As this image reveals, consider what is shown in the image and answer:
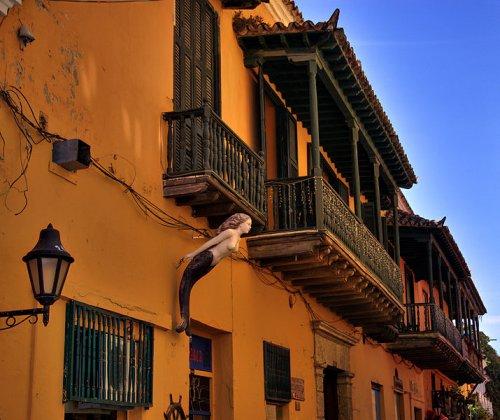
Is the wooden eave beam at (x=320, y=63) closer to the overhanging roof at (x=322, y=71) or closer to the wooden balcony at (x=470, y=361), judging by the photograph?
the overhanging roof at (x=322, y=71)

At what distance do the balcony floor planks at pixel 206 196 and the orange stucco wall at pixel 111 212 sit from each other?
0.14 meters

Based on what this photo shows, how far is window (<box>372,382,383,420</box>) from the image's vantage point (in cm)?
1772

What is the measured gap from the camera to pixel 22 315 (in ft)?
20.8

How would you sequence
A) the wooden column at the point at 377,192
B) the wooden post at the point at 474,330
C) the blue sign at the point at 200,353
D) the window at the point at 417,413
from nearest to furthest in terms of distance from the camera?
the blue sign at the point at 200,353 < the wooden column at the point at 377,192 < the window at the point at 417,413 < the wooden post at the point at 474,330

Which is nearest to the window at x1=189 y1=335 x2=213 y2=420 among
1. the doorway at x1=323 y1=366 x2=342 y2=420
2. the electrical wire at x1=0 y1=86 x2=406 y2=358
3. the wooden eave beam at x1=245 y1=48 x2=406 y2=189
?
the electrical wire at x1=0 y1=86 x2=406 y2=358

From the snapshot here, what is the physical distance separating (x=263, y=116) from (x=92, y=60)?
4297 mm

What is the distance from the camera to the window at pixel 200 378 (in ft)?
31.9

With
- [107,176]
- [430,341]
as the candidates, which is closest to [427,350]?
[430,341]

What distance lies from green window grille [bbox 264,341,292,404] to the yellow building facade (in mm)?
39

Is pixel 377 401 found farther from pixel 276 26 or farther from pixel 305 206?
pixel 276 26

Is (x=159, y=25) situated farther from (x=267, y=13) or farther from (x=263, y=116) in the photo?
(x=267, y=13)

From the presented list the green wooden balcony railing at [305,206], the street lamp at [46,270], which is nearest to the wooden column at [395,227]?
the green wooden balcony railing at [305,206]

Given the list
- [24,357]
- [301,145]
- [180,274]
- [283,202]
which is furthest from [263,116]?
[24,357]

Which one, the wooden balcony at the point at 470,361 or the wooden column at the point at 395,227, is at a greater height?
the wooden column at the point at 395,227
